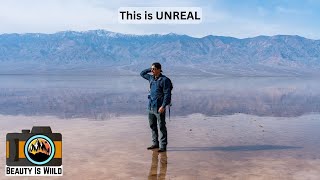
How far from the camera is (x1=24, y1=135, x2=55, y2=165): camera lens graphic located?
201 inches

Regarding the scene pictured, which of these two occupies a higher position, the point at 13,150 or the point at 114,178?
the point at 13,150

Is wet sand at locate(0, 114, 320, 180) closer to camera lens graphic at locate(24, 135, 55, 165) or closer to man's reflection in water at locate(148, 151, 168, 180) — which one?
man's reflection in water at locate(148, 151, 168, 180)

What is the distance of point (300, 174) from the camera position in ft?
25.3

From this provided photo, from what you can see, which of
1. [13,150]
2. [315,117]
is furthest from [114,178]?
[315,117]

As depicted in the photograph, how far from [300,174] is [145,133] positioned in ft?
17.3

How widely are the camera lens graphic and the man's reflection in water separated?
2251mm

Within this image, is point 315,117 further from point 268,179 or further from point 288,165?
point 268,179

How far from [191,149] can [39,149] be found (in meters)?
5.10

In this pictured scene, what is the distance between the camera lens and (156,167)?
8000 mm

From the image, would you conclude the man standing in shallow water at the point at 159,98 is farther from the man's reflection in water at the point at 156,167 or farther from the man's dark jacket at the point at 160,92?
the man's reflection in water at the point at 156,167

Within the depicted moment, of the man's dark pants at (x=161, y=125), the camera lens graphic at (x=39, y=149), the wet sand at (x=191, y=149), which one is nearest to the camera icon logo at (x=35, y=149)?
the camera lens graphic at (x=39, y=149)

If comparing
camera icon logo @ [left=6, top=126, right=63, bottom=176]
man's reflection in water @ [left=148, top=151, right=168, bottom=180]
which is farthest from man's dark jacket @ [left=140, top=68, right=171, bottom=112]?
camera icon logo @ [left=6, top=126, right=63, bottom=176]

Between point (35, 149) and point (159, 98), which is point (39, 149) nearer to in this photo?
point (35, 149)

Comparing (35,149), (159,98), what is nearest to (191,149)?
(159,98)
